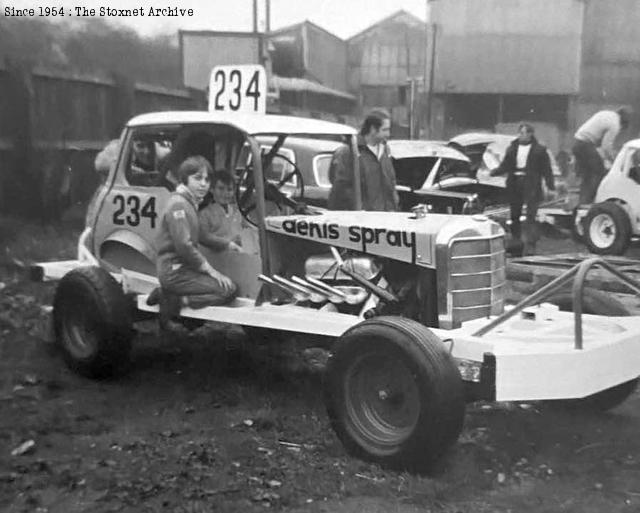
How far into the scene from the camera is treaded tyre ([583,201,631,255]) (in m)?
12.7

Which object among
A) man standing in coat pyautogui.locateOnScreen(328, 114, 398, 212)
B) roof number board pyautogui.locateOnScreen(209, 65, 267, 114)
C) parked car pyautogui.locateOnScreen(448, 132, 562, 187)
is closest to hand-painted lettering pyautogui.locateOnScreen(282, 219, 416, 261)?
man standing in coat pyautogui.locateOnScreen(328, 114, 398, 212)

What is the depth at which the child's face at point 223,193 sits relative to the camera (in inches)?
242

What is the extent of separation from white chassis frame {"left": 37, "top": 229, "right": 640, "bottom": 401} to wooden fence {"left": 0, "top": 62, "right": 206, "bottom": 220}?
6567 mm

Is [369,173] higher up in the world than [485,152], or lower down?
higher up

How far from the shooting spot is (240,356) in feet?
23.5

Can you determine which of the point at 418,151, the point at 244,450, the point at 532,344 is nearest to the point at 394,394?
the point at 532,344

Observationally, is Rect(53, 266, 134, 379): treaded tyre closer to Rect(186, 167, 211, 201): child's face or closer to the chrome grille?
Rect(186, 167, 211, 201): child's face

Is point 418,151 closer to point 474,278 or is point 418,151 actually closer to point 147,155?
point 147,155

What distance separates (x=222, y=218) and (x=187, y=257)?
385 millimetres

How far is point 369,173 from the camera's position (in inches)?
301

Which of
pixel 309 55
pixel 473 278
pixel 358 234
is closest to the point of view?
pixel 473 278

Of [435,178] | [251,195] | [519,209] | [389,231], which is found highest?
[251,195]

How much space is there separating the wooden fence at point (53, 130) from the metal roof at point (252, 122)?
557cm

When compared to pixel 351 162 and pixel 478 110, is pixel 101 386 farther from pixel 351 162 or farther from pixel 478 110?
pixel 478 110
